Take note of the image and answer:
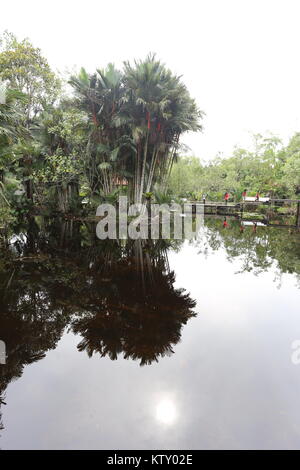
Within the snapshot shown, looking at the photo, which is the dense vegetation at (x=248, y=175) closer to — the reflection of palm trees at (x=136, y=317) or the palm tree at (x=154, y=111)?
the palm tree at (x=154, y=111)

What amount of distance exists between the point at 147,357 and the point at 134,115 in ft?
39.9

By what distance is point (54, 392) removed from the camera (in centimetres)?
255

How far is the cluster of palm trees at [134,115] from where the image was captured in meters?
12.2

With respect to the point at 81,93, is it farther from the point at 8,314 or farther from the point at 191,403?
the point at 191,403

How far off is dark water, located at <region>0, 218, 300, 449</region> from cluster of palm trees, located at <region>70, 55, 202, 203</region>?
8348 mm

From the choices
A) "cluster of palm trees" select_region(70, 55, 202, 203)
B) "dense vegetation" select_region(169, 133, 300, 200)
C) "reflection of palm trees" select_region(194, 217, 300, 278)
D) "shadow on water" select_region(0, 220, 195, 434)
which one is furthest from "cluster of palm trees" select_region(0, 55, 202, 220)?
"dense vegetation" select_region(169, 133, 300, 200)

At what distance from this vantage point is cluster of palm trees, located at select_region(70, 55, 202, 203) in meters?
12.2

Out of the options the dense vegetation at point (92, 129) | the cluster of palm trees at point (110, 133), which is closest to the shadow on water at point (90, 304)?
the dense vegetation at point (92, 129)

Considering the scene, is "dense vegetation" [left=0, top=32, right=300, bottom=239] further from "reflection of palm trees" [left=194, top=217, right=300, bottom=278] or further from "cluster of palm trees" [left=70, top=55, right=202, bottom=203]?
"reflection of palm trees" [left=194, top=217, right=300, bottom=278]

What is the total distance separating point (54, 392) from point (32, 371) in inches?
17.1

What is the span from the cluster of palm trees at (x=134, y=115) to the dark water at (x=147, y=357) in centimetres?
835

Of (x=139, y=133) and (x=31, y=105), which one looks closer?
(x=139, y=133)

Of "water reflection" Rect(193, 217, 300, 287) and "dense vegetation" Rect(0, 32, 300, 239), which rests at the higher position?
"dense vegetation" Rect(0, 32, 300, 239)
